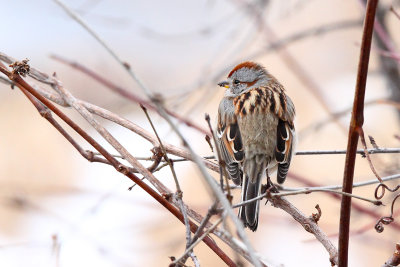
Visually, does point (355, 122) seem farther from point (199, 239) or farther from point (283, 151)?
point (283, 151)

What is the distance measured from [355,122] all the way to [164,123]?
121 inches

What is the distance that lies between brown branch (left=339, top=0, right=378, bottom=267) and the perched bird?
129 cm

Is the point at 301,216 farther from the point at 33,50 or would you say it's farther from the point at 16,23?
the point at 16,23

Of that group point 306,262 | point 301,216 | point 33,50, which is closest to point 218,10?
point 33,50

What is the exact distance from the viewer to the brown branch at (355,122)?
1.71 metres

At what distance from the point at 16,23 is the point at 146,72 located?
279 cm

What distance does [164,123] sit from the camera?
4855 mm

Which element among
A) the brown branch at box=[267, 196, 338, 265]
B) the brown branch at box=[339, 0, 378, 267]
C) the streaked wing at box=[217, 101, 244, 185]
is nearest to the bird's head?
the streaked wing at box=[217, 101, 244, 185]

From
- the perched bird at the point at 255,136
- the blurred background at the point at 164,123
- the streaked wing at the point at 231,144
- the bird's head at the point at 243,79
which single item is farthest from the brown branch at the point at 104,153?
the bird's head at the point at 243,79

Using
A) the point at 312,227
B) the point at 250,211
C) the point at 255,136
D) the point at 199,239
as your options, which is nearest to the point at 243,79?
the point at 255,136

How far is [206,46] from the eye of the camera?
11234 mm

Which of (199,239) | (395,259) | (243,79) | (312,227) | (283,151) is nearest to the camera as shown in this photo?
(199,239)

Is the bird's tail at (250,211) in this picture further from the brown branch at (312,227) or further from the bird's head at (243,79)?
the bird's head at (243,79)

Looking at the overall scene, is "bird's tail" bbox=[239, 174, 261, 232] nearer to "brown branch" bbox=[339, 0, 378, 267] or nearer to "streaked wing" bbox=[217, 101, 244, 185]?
"streaked wing" bbox=[217, 101, 244, 185]
